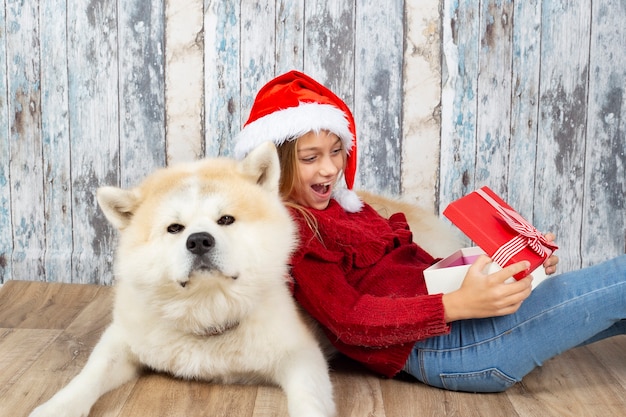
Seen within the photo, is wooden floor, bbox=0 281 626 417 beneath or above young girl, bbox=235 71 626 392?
beneath

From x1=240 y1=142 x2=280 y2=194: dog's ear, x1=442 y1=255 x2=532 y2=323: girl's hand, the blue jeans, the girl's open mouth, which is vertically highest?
x1=240 y1=142 x2=280 y2=194: dog's ear

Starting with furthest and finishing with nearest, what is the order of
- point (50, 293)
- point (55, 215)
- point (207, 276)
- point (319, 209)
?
1. point (55, 215)
2. point (50, 293)
3. point (319, 209)
4. point (207, 276)

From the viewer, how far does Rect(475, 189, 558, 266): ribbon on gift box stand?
1747 millimetres

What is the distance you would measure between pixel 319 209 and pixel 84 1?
163 cm

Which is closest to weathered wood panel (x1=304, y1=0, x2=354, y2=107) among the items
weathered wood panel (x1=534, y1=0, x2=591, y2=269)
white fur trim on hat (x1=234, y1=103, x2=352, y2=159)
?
weathered wood panel (x1=534, y1=0, x2=591, y2=269)

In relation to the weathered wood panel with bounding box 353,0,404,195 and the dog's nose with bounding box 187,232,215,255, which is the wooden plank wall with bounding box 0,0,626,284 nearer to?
the weathered wood panel with bounding box 353,0,404,195

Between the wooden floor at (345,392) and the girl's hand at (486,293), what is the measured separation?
202mm

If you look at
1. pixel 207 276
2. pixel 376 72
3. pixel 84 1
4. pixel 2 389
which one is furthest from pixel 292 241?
pixel 84 1

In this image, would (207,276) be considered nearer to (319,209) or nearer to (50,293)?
(319,209)

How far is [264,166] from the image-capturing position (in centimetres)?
180

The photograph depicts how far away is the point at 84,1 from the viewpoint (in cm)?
298

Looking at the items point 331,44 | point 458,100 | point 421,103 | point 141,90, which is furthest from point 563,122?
point 141,90

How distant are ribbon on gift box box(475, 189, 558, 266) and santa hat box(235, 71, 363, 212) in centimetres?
51

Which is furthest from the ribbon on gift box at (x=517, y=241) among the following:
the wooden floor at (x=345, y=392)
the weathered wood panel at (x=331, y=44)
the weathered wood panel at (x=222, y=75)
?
the weathered wood panel at (x=222, y=75)
